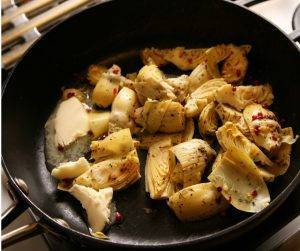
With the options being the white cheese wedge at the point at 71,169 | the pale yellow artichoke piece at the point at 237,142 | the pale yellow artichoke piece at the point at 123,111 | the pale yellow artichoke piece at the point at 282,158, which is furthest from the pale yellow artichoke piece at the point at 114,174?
the pale yellow artichoke piece at the point at 282,158

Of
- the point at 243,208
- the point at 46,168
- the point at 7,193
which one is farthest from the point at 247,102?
the point at 7,193

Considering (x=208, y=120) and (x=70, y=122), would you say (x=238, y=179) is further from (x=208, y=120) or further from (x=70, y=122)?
(x=70, y=122)

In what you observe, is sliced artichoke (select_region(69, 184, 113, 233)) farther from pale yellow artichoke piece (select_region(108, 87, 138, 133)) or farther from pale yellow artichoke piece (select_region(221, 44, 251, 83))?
pale yellow artichoke piece (select_region(221, 44, 251, 83))

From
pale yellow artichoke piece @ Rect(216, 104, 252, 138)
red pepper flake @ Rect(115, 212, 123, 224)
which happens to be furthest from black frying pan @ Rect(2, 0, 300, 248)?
pale yellow artichoke piece @ Rect(216, 104, 252, 138)

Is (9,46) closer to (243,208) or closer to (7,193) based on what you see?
(7,193)

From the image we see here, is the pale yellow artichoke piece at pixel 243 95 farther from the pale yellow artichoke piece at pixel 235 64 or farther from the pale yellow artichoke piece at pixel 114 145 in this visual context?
the pale yellow artichoke piece at pixel 114 145

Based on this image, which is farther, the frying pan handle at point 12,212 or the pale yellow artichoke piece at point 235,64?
the pale yellow artichoke piece at point 235,64
